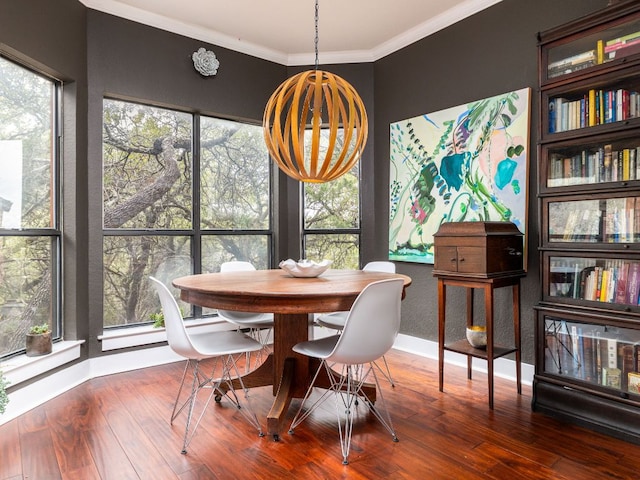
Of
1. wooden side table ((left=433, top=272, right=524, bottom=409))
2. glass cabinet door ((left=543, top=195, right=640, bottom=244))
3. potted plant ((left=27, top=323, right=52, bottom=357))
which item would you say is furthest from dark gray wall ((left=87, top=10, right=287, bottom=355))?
glass cabinet door ((left=543, top=195, right=640, bottom=244))

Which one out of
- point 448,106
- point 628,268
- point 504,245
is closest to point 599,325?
point 628,268

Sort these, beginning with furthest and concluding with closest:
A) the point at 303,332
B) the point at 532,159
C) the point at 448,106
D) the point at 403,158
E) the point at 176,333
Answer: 1. the point at 403,158
2. the point at 448,106
3. the point at 532,159
4. the point at 303,332
5. the point at 176,333

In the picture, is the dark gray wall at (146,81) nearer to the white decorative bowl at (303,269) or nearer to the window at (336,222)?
the window at (336,222)

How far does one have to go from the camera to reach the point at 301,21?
360cm

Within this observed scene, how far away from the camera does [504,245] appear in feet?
9.16

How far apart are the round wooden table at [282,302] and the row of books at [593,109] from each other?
1.32 meters

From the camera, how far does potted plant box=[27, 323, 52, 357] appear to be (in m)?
2.74

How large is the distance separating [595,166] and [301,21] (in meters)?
2.54

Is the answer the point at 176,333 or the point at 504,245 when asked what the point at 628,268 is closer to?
the point at 504,245

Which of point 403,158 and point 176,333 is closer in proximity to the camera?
point 176,333

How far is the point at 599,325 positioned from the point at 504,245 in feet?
2.32

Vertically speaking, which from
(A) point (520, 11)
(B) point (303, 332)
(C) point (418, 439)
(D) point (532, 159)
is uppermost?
(A) point (520, 11)

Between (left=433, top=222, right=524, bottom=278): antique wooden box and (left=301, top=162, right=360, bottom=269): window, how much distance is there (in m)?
1.39

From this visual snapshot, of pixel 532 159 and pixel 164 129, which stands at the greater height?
pixel 164 129
